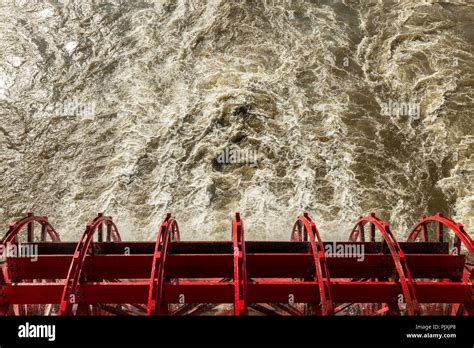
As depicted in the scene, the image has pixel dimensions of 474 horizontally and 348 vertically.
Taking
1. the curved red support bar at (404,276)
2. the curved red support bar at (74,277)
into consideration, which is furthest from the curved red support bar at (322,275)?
the curved red support bar at (74,277)

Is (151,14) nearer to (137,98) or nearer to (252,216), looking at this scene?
(137,98)

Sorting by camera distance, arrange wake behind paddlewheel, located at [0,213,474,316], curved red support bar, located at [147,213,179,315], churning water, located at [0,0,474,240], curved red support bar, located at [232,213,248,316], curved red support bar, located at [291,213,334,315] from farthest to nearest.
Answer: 1. churning water, located at [0,0,474,240]
2. wake behind paddlewheel, located at [0,213,474,316]
3. curved red support bar, located at [291,213,334,315]
4. curved red support bar, located at [147,213,179,315]
5. curved red support bar, located at [232,213,248,316]

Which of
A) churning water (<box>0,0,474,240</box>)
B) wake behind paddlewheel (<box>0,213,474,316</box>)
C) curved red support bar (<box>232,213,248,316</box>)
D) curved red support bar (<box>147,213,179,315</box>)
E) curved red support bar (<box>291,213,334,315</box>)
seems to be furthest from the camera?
churning water (<box>0,0,474,240</box>)

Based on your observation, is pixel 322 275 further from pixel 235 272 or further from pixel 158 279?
pixel 158 279

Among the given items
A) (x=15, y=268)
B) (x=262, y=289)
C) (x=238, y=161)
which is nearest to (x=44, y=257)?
(x=15, y=268)

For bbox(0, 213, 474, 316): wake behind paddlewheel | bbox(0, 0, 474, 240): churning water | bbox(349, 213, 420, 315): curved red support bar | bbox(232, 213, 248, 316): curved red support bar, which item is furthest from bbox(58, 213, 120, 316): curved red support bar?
bbox(0, 0, 474, 240): churning water

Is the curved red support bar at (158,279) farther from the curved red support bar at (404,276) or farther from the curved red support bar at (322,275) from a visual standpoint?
the curved red support bar at (404,276)

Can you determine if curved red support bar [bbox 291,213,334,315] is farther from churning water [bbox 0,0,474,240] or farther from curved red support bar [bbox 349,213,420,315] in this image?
churning water [bbox 0,0,474,240]

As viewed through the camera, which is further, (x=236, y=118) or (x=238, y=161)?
(x=236, y=118)
